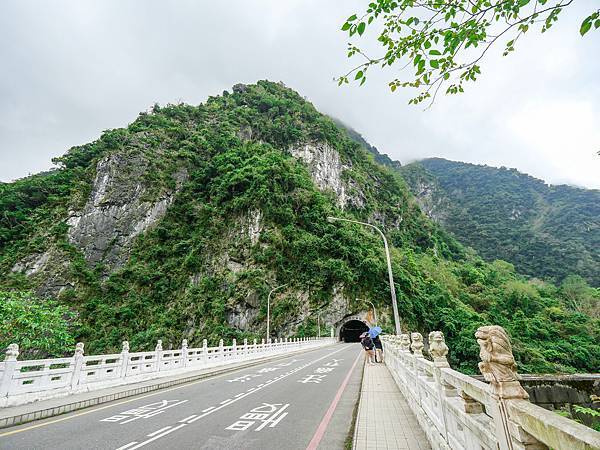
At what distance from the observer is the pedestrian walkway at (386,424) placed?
4688 mm

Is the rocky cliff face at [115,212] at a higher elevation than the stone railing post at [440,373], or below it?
higher

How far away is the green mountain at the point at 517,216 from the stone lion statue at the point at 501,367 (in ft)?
351

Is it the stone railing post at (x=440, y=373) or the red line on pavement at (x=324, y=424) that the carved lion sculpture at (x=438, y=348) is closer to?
the stone railing post at (x=440, y=373)

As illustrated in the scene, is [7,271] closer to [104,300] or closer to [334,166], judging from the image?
[104,300]

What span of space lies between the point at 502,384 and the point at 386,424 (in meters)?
4.43

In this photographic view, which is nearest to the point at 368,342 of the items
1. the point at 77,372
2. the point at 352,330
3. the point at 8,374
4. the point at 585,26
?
the point at 77,372

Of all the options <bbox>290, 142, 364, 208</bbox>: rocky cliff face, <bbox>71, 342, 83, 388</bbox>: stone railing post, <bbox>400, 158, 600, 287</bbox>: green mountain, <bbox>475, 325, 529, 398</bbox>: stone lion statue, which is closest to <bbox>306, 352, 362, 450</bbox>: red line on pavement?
<bbox>475, 325, 529, 398</bbox>: stone lion statue

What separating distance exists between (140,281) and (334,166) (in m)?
48.3

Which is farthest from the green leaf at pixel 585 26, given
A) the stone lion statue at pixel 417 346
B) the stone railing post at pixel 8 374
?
the stone railing post at pixel 8 374

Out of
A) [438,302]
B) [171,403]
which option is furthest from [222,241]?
[171,403]

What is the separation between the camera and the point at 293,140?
247 ft

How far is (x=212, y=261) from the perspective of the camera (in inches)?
1898

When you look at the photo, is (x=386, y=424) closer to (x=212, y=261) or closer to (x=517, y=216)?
(x=212, y=261)

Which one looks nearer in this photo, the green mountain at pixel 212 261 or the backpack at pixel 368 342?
the backpack at pixel 368 342
